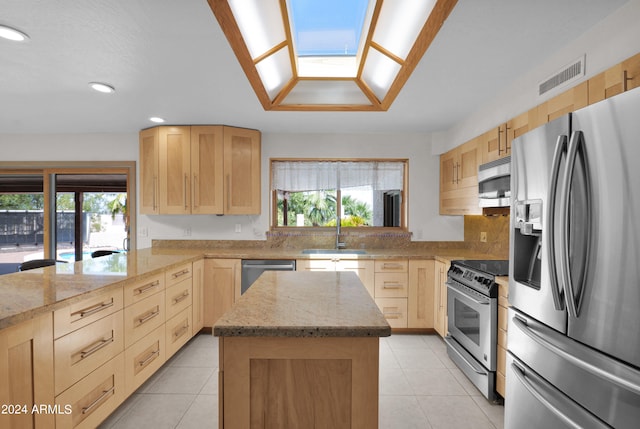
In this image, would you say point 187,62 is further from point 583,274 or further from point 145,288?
point 583,274

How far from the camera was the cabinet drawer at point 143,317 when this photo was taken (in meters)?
2.05

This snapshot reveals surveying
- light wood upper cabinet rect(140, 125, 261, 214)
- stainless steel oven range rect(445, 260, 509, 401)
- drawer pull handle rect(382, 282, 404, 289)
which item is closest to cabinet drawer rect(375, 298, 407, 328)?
drawer pull handle rect(382, 282, 404, 289)

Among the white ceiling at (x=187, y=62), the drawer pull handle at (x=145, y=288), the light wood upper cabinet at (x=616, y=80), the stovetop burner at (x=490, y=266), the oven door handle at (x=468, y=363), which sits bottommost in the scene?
the oven door handle at (x=468, y=363)

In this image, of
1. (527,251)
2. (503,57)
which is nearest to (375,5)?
(503,57)

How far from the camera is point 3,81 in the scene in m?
2.32

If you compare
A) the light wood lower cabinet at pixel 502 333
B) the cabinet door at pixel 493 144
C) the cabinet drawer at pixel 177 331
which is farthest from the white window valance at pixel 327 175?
the light wood lower cabinet at pixel 502 333

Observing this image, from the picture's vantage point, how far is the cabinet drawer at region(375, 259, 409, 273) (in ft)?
10.9

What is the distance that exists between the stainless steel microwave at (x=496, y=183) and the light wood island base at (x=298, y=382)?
174 centimetres

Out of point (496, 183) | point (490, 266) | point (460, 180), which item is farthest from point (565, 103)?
point (460, 180)

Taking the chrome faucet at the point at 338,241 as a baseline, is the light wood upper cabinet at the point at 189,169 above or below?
above

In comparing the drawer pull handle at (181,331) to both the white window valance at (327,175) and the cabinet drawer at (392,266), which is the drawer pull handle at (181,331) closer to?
the white window valance at (327,175)

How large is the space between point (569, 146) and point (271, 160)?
10.2 ft

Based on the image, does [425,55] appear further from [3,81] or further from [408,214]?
[3,81]

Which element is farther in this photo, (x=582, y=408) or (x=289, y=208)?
(x=289, y=208)
